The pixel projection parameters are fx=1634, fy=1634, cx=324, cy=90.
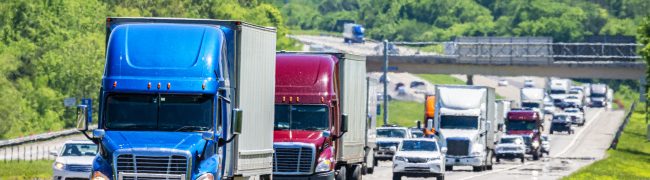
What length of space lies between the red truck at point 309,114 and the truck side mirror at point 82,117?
9.28 metres

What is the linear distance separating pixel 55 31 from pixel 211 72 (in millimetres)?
96364

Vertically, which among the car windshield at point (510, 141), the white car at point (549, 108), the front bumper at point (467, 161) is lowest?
the white car at point (549, 108)

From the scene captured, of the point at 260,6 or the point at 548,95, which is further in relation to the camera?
the point at 548,95

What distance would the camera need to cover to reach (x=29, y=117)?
108875mm

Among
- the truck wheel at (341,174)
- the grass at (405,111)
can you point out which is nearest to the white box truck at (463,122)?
the truck wheel at (341,174)

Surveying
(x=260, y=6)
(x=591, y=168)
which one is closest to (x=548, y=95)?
(x=260, y=6)

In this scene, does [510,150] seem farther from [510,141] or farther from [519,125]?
[519,125]

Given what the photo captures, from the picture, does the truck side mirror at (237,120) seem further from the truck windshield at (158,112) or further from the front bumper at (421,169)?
the front bumper at (421,169)

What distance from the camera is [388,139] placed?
226 feet

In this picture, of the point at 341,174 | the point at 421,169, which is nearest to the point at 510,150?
the point at 421,169

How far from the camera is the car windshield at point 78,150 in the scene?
140ft

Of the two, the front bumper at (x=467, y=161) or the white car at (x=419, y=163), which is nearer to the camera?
the white car at (x=419, y=163)

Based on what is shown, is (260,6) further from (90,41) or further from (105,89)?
(105,89)

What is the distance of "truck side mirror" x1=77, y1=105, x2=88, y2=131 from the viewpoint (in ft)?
83.6
